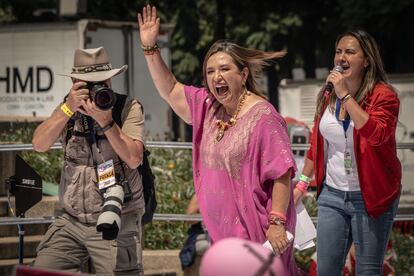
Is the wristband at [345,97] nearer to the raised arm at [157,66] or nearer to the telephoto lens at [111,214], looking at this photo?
the raised arm at [157,66]

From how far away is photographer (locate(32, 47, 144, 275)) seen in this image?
225 inches

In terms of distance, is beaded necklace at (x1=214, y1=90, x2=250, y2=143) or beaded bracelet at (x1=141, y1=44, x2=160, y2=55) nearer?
beaded necklace at (x1=214, y1=90, x2=250, y2=143)

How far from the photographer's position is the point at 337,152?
6.22m

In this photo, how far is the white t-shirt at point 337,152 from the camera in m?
6.16

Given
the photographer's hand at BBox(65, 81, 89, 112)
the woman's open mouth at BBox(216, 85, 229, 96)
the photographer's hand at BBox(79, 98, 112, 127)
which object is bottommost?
the photographer's hand at BBox(79, 98, 112, 127)

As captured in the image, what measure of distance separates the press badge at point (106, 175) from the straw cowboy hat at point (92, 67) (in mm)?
458

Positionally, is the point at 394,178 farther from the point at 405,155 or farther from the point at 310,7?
the point at 310,7

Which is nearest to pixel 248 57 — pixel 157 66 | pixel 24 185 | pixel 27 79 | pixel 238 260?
pixel 157 66

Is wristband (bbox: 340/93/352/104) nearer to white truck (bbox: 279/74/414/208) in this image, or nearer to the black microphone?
the black microphone

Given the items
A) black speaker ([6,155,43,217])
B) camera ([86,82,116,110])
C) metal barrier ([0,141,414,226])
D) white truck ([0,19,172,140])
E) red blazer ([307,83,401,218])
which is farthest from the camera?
white truck ([0,19,172,140])

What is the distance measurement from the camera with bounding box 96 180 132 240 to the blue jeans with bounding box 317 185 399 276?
1237 mm

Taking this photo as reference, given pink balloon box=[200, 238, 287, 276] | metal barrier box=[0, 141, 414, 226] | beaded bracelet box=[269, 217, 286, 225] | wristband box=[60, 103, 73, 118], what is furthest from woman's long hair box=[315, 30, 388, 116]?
pink balloon box=[200, 238, 287, 276]

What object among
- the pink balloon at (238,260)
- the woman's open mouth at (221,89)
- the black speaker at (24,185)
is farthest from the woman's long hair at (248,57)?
the pink balloon at (238,260)

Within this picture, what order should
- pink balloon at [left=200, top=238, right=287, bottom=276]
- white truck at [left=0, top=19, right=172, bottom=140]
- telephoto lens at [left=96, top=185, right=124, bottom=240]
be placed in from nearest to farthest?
pink balloon at [left=200, top=238, right=287, bottom=276], telephoto lens at [left=96, top=185, right=124, bottom=240], white truck at [left=0, top=19, right=172, bottom=140]
